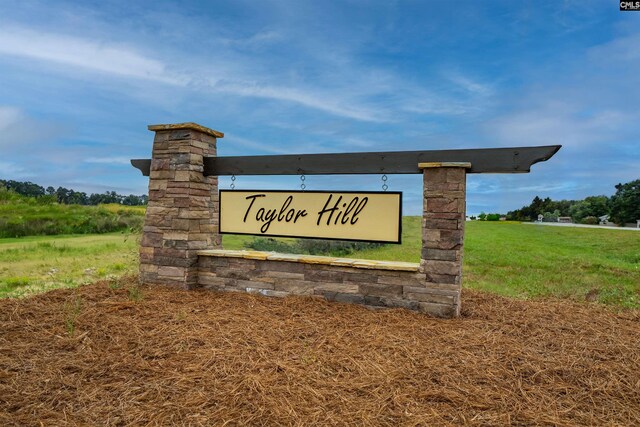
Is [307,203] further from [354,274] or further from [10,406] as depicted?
[10,406]

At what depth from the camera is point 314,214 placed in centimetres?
584

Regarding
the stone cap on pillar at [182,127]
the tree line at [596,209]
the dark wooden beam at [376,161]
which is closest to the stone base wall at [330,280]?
the dark wooden beam at [376,161]

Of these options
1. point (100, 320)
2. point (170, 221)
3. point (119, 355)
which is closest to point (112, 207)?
point (170, 221)

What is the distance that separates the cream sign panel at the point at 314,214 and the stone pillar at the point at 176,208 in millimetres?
448

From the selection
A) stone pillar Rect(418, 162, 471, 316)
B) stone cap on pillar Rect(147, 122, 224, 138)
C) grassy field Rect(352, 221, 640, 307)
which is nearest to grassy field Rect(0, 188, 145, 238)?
stone cap on pillar Rect(147, 122, 224, 138)

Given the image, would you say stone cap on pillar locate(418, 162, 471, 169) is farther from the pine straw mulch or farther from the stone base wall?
the pine straw mulch

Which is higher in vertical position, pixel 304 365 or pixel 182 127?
pixel 182 127

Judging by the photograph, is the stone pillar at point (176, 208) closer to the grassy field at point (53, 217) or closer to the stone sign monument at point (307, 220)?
the stone sign monument at point (307, 220)

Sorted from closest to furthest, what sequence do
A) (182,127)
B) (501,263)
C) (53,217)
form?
1. (182,127)
2. (501,263)
3. (53,217)

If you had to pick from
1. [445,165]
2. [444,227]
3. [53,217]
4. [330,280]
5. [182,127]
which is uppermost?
[182,127]

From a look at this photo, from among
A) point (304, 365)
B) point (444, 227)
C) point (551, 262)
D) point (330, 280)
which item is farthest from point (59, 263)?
point (551, 262)

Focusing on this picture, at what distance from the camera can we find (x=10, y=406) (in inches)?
116

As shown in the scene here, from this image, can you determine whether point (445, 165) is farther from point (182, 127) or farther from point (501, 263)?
point (501, 263)

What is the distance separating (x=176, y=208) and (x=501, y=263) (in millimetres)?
7800
